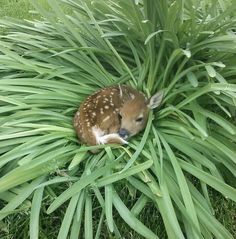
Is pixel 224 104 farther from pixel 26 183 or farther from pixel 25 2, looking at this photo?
pixel 25 2

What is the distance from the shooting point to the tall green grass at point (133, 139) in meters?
2.94

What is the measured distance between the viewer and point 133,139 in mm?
3467

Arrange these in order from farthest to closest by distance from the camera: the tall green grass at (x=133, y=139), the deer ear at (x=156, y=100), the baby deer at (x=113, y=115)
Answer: the deer ear at (x=156, y=100) < the baby deer at (x=113, y=115) < the tall green grass at (x=133, y=139)

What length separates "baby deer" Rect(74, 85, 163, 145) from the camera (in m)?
3.38

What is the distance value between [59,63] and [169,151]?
1.19m

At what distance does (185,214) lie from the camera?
2.87 metres

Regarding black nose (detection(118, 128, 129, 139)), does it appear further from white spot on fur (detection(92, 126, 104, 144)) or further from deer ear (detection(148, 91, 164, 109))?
deer ear (detection(148, 91, 164, 109))

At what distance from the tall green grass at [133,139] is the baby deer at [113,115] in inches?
2.7

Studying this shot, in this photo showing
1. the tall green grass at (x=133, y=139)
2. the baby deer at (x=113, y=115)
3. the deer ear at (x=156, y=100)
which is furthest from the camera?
the deer ear at (x=156, y=100)

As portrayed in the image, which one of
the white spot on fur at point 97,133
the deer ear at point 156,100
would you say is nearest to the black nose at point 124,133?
the white spot on fur at point 97,133

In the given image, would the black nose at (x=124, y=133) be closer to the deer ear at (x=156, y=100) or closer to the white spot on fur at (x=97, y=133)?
the white spot on fur at (x=97, y=133)

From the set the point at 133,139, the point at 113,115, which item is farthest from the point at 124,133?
the point at 113,115

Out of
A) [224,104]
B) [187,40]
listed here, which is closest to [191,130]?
[224,104]

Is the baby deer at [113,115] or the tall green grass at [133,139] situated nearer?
the tall green grass at [133,139]
